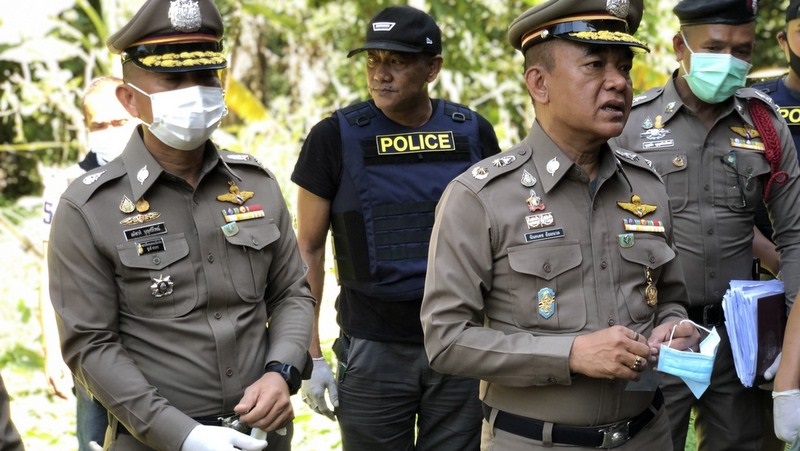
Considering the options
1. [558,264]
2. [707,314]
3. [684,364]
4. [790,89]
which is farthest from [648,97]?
[684,364]

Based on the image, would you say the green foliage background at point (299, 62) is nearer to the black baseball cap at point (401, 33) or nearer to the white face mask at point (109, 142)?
the white face mask at point (109, 142)

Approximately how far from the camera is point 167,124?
331cm

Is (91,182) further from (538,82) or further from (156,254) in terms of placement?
(538,82)

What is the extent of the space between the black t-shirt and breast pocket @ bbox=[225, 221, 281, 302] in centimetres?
90

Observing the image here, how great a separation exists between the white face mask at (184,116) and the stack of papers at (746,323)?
85.2 inches

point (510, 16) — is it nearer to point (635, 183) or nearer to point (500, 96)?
point (500, 96)

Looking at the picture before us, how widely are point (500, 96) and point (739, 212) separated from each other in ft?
24.6

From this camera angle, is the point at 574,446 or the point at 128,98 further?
the point at 128,98

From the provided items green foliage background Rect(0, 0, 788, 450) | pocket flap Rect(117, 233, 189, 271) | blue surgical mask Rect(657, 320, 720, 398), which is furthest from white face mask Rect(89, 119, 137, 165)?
blue surgical mask Rect(657, 320, 720, 398)

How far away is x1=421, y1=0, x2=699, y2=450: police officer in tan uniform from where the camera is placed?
307 centimetres

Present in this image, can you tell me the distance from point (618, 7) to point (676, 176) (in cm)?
122

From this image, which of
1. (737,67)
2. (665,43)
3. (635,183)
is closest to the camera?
(635,183)

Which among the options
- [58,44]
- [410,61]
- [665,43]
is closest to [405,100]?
[410,61]

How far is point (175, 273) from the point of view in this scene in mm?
3217
